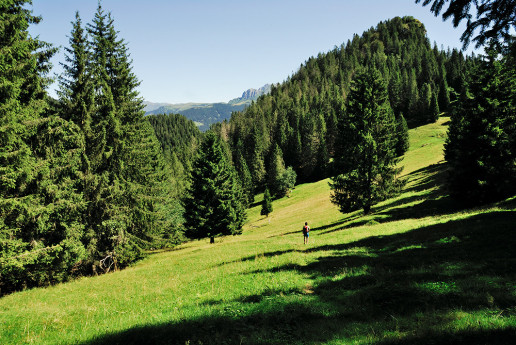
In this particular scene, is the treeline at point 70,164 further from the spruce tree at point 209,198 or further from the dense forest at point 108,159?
the spruce tree at point 209,198

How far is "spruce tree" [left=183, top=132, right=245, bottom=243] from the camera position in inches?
1234

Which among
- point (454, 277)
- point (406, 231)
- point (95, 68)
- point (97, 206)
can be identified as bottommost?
point (406, 231)

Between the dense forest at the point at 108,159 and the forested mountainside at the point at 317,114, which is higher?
the forested mountainside at the point at 317,114

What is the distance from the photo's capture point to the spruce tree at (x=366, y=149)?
25172mm

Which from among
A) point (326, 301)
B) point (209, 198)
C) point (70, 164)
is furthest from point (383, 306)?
point (209, 198)

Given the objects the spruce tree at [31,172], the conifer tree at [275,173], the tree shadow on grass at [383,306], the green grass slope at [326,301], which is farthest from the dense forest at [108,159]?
the conifer tree at [275,173]

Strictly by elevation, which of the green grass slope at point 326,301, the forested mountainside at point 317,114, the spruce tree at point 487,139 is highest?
the forested mountainside at point 317,114

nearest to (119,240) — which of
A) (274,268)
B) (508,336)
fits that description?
(274,268)

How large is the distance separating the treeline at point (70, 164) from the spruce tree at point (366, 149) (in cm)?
1801

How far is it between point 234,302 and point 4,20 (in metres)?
17.5

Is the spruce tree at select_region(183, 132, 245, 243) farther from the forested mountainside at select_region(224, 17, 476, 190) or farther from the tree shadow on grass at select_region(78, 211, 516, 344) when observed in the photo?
Answer: the forested mountainside at select_region(224, 17, 476, 190)

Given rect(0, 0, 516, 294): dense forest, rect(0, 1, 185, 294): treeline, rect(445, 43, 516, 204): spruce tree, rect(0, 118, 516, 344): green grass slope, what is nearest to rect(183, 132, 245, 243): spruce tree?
rect(0, 0, 516, 294): dense forest

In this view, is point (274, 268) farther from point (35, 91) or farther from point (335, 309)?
point (35, 91)

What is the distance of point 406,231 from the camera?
16.7 m
